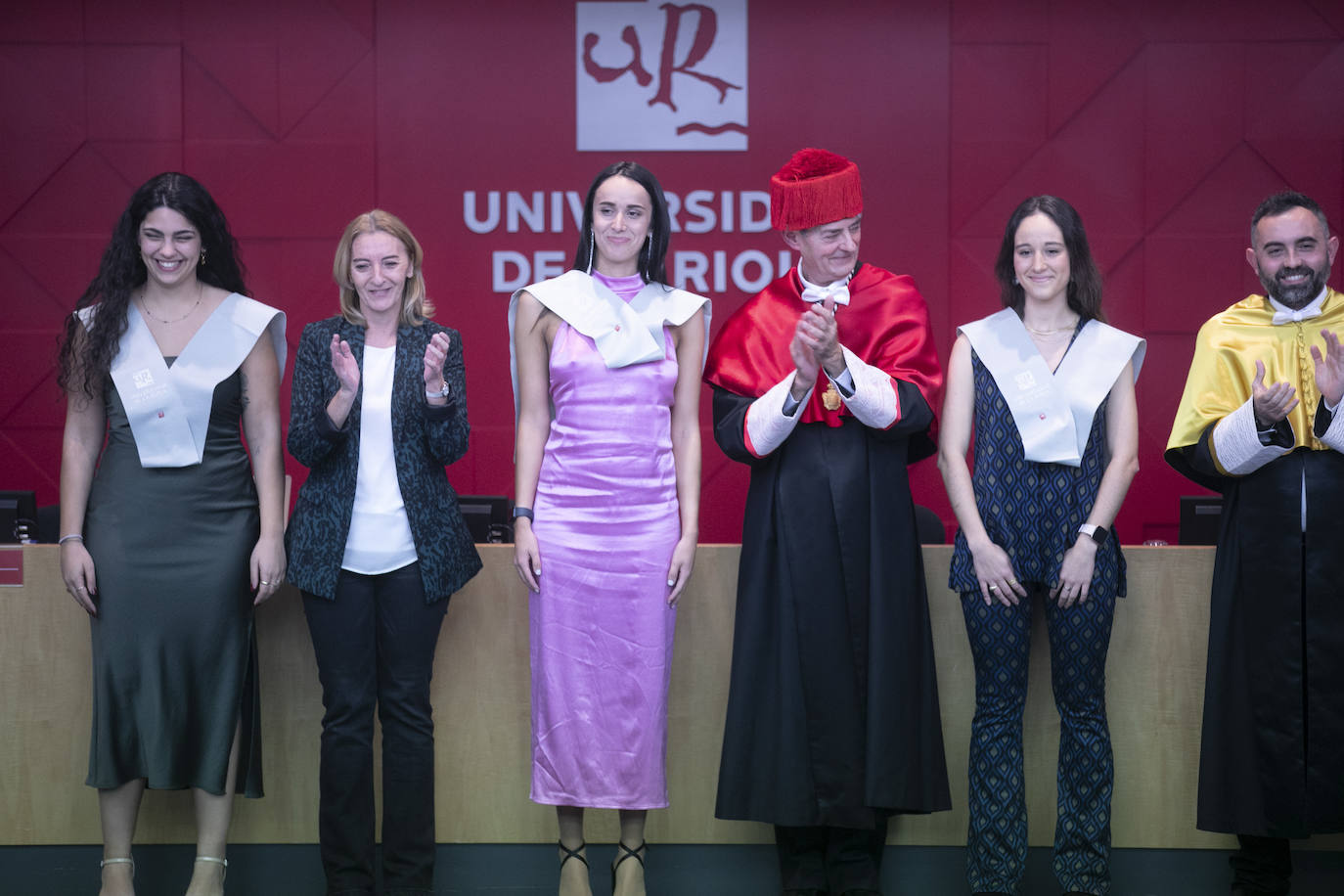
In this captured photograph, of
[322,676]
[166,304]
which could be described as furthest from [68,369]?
[322,676]

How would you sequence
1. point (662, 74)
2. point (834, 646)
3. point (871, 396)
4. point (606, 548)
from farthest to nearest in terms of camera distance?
point (662, 74), point (606, 548), point (834, 646), point (871, 396)

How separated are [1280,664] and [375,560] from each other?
6.87 feet

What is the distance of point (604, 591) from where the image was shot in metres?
3.08

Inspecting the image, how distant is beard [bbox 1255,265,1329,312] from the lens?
10.3ft

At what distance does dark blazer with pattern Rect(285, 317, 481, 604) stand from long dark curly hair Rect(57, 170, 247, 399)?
0.40 m

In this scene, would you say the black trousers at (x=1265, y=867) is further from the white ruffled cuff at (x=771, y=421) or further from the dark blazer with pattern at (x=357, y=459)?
the dark blazer with pattern at (x=357, y=459)

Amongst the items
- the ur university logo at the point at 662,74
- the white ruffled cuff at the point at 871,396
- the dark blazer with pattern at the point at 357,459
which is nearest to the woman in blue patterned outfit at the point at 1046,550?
the white ruffled cuff at the point at 871,396

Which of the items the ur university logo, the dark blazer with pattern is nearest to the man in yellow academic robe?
the dark blazer with pattern

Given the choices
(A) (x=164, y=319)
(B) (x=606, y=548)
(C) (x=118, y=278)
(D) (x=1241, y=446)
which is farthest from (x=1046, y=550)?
(C) (x=118, y=278)

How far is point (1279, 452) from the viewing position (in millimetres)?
2994

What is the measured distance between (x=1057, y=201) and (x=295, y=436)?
183 cm

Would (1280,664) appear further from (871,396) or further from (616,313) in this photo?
(616,313)

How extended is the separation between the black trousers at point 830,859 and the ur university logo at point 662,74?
363 centimetres

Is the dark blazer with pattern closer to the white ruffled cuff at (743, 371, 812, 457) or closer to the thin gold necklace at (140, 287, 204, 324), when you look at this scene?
the thin gold necklace at (140, 287, 204, 324)
